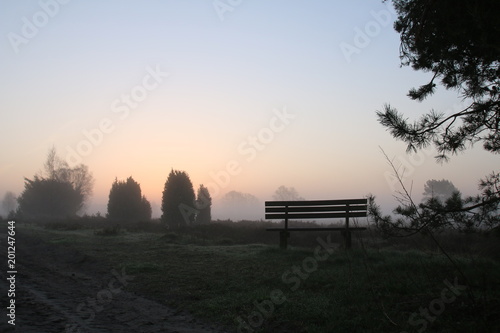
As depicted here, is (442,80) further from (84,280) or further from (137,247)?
(137,247)

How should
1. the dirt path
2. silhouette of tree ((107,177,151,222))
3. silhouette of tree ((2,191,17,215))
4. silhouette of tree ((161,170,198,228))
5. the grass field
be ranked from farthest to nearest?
silhouette of tree ((2,191,17,215)) < silhouette of tree ((107,177,151,222)) < silhouette of tree ((161,170,198,228)) < the dirt path < the grass field

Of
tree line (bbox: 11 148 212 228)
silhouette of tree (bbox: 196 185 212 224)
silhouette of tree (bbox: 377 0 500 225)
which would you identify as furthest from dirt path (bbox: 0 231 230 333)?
silhouette of tree (bbox: 196 185 212 224)

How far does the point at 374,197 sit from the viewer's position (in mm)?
6020

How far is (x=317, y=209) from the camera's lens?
39.4 ft

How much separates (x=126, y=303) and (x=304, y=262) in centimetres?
495

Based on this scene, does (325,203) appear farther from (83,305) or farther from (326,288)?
(83,305)

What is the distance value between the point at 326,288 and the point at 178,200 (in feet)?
92.8

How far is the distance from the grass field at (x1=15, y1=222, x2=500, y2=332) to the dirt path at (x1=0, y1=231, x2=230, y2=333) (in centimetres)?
42

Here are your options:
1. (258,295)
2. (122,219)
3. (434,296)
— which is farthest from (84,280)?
(122,219)

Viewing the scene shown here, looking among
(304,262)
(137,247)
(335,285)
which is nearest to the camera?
(335,285)

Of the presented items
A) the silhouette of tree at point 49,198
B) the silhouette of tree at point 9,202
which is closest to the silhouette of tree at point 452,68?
the silhouette of tree at point 49,198

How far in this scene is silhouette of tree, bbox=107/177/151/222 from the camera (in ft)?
127

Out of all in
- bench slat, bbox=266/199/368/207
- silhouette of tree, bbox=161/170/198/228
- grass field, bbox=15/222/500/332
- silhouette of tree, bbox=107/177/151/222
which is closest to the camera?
grass field, bbox=15/222/500/332

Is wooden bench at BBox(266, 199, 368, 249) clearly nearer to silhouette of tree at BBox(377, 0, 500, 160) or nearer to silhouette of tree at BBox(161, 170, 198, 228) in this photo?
silhouette of tree at BBox(377, 0, 500, 160)
